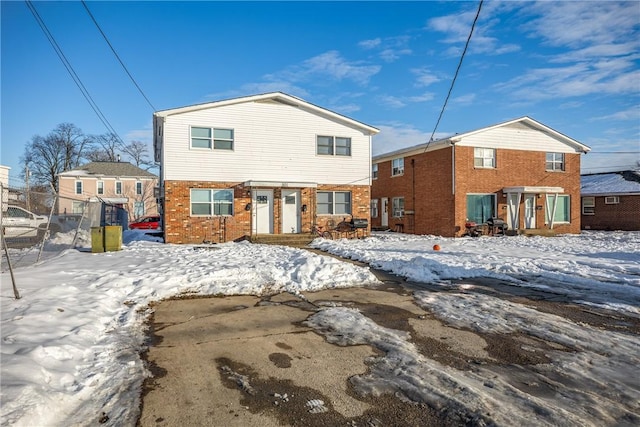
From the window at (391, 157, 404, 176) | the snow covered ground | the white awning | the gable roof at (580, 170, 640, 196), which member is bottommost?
the snow covered ground

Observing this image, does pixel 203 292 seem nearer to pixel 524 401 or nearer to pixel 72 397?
pixel 72 397

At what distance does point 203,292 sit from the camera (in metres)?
7.50

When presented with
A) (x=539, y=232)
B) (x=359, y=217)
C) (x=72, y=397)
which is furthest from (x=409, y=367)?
(x=539, y=232)

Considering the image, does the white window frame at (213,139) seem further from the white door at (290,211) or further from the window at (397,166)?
the window at (397,166)

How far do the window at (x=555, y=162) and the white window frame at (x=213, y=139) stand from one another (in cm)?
2076

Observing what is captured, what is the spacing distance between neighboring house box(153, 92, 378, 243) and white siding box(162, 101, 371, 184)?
0.15 ft

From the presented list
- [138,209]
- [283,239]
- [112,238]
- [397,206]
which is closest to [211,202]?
[283,239]

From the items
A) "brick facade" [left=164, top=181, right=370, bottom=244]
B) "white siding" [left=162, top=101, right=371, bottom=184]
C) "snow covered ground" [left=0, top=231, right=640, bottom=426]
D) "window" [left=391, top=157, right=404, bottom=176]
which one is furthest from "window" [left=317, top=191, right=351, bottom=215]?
"snow covered ground" [left=0, top=231, right=640, bottom=426]

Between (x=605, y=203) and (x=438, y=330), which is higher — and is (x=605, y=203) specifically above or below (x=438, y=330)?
above

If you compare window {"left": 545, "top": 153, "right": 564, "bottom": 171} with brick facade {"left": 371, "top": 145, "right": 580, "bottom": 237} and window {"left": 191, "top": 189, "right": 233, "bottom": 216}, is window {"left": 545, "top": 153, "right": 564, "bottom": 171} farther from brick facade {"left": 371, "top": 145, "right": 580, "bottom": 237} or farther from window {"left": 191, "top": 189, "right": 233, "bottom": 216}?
window {"left": 191, "top": 189, "right": 233, "bottom": 216}

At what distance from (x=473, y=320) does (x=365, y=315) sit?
169 cm

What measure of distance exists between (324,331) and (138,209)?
45.9 metres

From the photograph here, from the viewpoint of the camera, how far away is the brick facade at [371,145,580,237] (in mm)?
21141

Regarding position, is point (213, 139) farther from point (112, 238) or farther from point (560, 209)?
point (560, 209)
